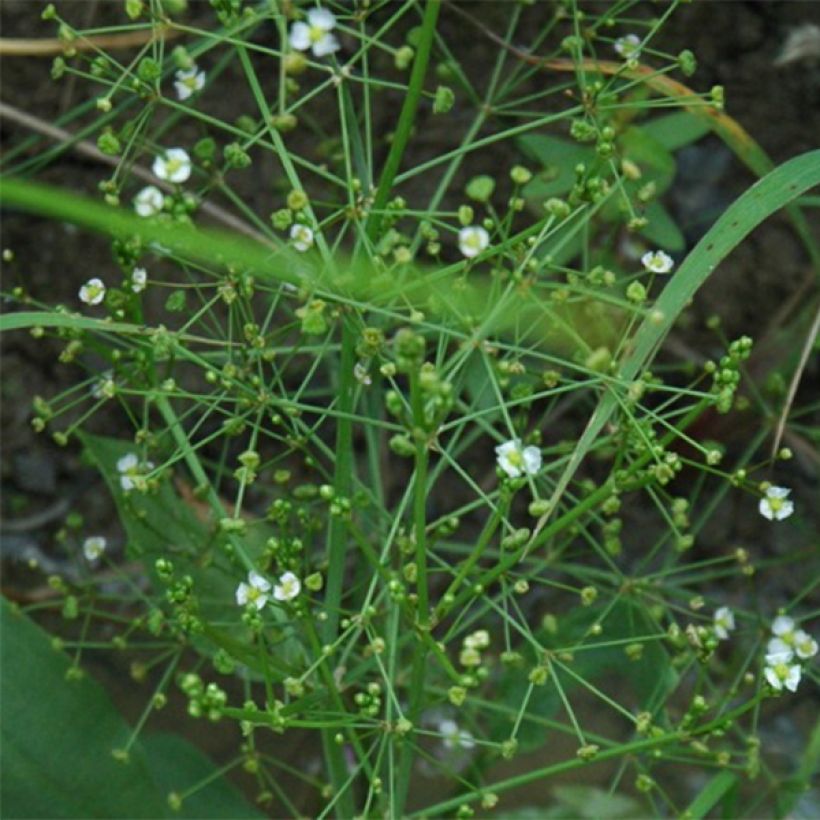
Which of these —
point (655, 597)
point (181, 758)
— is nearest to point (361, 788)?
point (181, 758)

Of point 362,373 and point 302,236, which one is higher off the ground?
point 302,236

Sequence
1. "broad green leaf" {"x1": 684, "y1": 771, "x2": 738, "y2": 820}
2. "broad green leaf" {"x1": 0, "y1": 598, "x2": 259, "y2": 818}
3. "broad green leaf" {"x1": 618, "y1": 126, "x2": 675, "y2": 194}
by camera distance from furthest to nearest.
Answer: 1. "broad green leaf" {"x1": 618, "y1": 126, "x2": 675, "y2": 194}
2. "broad green leaf" {"x1": 0, "y1": 598, "x2": 259, "y2": 818}
3. "broad green leaf" {"x1": 684, "y1": 771, "x2": 738, "y2": 820}

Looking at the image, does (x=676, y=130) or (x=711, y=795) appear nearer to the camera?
(x=711, y=795)

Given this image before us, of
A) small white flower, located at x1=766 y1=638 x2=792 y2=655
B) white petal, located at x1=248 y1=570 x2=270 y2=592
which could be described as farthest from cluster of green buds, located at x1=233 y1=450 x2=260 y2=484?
small white flower, located at x1=766 y1=638 x2=792 y2=655

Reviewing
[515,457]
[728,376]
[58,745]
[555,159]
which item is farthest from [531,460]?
[58,745]

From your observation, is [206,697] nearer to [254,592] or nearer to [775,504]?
[254,592]

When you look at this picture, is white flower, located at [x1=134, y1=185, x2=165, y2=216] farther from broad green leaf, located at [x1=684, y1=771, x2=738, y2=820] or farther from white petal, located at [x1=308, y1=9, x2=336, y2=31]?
broad green leaf, located at [x1=684, y1=771, x2=738, y2=820]

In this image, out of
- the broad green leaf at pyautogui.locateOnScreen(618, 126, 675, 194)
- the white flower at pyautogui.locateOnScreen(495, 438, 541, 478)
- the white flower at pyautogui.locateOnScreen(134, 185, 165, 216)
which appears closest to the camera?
the white flower at pyautogui.locateOnScreen(495, 438, 541, 478)

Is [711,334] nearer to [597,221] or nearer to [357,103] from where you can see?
[597,221]
